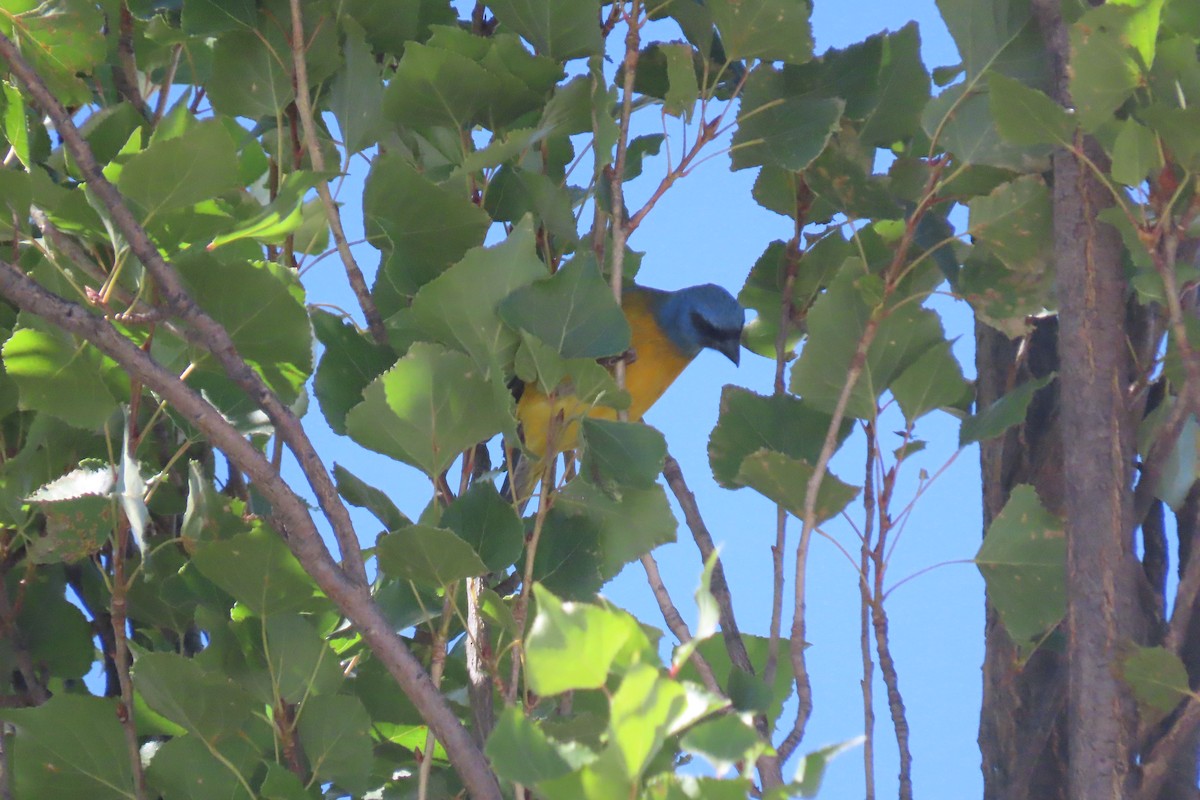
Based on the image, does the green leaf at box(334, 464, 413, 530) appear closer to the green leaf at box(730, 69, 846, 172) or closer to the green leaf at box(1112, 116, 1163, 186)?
the green leaf at box(730, 69, 846, 172)

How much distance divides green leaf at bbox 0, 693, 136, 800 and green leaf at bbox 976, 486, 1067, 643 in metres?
0.74

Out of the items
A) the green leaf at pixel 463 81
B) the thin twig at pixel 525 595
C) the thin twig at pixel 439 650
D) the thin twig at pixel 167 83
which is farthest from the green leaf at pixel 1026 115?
the thin twig at pixel 167 83

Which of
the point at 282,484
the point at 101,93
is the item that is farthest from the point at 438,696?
the point at 101,93

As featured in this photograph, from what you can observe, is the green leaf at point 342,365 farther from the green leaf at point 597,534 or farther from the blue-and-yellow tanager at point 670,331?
the blue-and-yellow tanager at point 670,331

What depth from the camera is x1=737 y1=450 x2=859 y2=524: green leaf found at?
996 millimetres

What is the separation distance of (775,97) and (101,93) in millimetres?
805

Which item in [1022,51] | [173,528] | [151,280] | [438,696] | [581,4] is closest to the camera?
[438,696]

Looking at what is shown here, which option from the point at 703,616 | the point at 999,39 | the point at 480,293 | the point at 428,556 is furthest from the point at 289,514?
the point at 999,39

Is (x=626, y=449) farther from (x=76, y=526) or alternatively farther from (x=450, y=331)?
(x=76, y=526)

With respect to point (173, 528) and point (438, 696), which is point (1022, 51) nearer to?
point (438, 696)

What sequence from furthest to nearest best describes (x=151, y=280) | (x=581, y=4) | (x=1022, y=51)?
(x=1022, y=51), (x=581, y=4), (x=151, y=280)

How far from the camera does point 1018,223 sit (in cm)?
115

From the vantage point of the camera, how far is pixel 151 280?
983mm

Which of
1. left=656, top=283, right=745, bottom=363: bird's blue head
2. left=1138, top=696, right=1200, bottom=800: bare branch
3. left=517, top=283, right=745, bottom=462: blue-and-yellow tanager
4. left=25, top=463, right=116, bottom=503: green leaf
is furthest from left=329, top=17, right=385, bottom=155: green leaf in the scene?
left=656, top=283, right=745, bottom=363: bird's blue head
